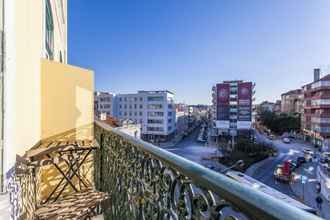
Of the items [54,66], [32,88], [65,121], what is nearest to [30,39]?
[32,88]

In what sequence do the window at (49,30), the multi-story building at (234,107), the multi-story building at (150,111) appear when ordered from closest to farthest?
the window at (49,30) → the multi-story building at (234,107) → the multi-story building at (150,111)

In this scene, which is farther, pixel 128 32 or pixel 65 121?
pixel 128 32

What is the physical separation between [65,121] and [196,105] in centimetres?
7832

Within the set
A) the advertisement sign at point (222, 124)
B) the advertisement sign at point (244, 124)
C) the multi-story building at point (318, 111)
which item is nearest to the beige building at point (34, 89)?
the multi-story building at point (318, 111)

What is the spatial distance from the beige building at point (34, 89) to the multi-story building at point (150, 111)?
25.3 meters

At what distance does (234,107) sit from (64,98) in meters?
26.4

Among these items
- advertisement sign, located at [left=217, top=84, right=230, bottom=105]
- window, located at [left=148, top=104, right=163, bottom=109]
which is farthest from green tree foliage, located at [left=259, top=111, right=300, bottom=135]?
window, located at [left=148, top=104, right=163, bottom=109]

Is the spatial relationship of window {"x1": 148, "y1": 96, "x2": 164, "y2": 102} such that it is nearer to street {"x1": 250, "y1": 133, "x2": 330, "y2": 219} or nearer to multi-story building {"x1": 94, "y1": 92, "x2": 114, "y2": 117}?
multi-story building {"x1": 94, "y1": 92, "x2": 114, "y2": 117}

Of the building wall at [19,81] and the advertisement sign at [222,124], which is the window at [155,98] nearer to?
the advertisement sign at [222,124]

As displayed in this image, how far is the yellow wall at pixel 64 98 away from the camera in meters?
2.55

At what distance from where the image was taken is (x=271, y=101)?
62469mm

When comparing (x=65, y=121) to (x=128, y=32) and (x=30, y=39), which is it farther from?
(x=128, y=32)

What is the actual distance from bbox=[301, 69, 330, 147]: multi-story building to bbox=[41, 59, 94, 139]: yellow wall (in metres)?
24.8

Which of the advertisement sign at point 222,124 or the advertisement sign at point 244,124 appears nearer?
the advertisement sign at point 244,124
